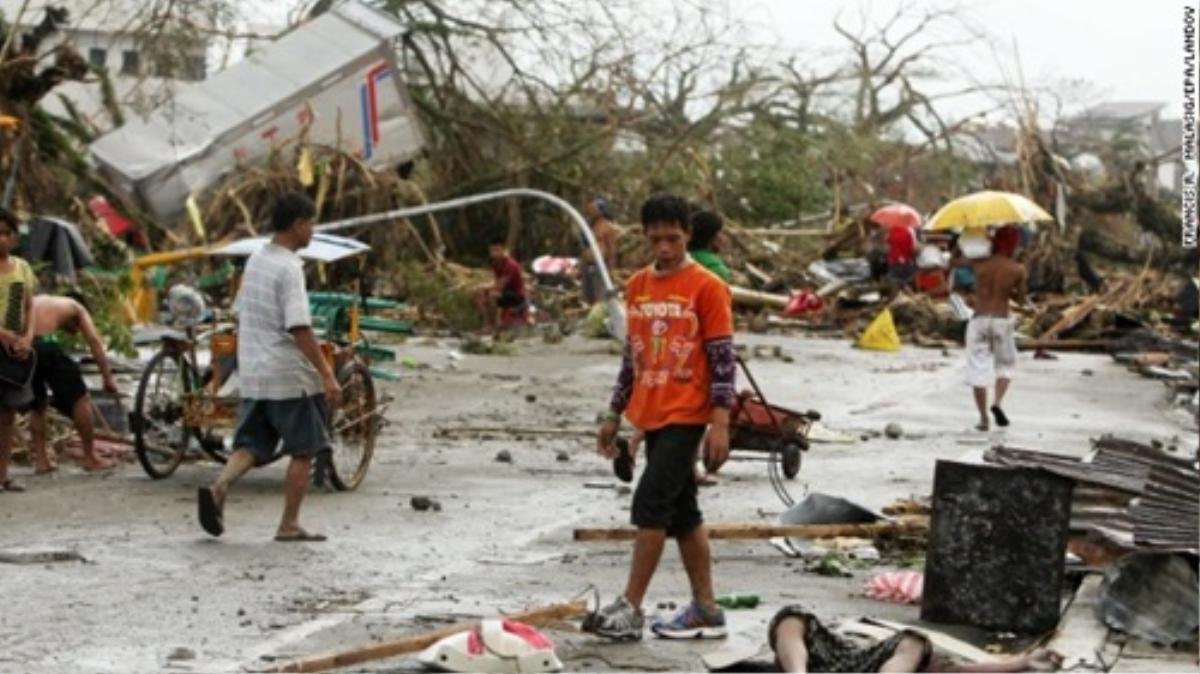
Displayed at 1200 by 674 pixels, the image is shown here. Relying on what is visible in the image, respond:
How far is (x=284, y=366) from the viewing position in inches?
449

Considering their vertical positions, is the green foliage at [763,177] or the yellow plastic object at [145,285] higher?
the green foliage at [763,177]

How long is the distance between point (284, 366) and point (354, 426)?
244cm

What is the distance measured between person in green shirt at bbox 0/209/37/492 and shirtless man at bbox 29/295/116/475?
303mm

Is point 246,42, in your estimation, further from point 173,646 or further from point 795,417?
point 173,646

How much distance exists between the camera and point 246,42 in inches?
1262

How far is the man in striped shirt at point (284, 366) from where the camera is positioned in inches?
443

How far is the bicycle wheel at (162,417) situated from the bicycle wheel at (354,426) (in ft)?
2.89

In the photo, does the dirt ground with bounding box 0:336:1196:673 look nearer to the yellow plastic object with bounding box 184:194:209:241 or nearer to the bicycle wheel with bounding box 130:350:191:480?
the bicycle wheel with bounding box 130:350:191:480

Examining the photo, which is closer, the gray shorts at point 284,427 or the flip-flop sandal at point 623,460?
the flip-flop sandal at point 623,460

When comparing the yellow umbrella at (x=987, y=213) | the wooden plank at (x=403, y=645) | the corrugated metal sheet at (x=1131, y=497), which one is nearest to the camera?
the wooden plank at (x=403, y=645)

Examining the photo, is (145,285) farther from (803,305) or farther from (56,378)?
(803,305)

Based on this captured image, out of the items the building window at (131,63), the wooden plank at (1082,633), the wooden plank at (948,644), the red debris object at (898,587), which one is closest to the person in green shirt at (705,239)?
the red debris object at (898,587)

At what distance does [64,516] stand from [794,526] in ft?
12.5

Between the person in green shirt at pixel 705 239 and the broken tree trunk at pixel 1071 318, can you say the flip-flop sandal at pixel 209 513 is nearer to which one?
the person in green shirt at pixel 705 239
